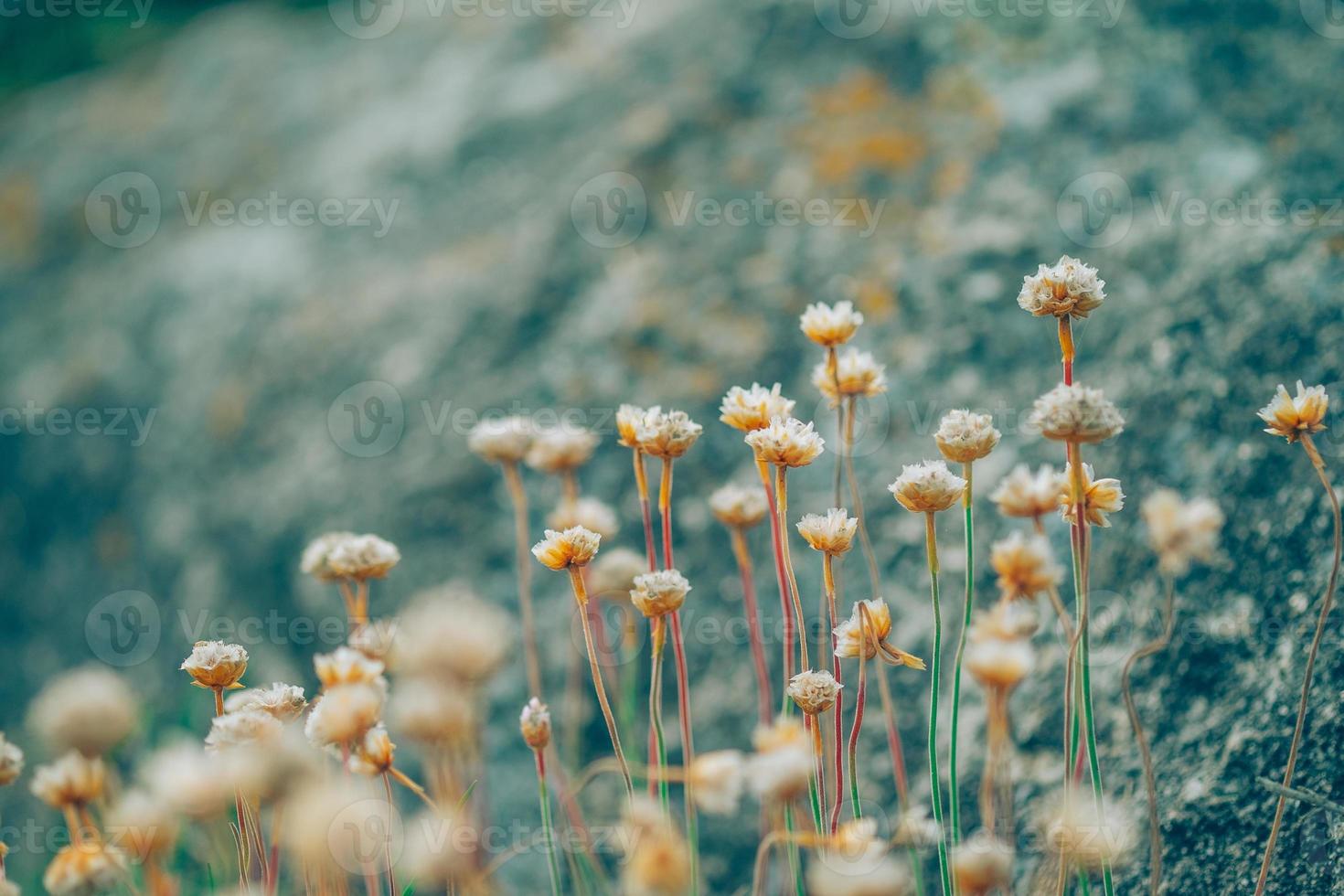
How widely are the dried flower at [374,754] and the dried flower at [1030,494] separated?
30.1 inches

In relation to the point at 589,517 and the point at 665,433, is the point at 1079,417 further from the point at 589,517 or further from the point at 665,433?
the point at 589,517

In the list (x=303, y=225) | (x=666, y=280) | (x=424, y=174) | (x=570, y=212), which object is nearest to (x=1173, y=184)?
(x=666, y=280)

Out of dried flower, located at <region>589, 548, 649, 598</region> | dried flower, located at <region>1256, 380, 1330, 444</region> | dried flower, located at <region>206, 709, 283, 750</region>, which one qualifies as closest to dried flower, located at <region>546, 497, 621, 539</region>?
dried flower, located at <region>589, 548, 649, 598</region>

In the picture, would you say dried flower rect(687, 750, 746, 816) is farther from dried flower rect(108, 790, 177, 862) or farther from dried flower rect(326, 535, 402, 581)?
dried flower rect(326, 535, 402, 581)

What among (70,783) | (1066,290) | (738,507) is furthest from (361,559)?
(1066,290)

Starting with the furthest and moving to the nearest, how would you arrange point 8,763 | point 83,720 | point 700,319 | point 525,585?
1. point 700,319
2. point 525,585
3. point 8,763
4. point 83,720

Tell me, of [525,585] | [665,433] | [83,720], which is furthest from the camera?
[525,585]

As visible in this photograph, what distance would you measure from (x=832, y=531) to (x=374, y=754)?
594mm

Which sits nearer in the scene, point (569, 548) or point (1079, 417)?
point (1079, 417)

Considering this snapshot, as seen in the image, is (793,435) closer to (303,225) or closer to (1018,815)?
(1018,815)

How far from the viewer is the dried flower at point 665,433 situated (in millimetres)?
1173

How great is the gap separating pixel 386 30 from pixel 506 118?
1.02 metres

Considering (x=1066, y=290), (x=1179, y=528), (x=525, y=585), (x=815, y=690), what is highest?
(x=1066, y=290)

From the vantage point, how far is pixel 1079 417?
0.89 m
